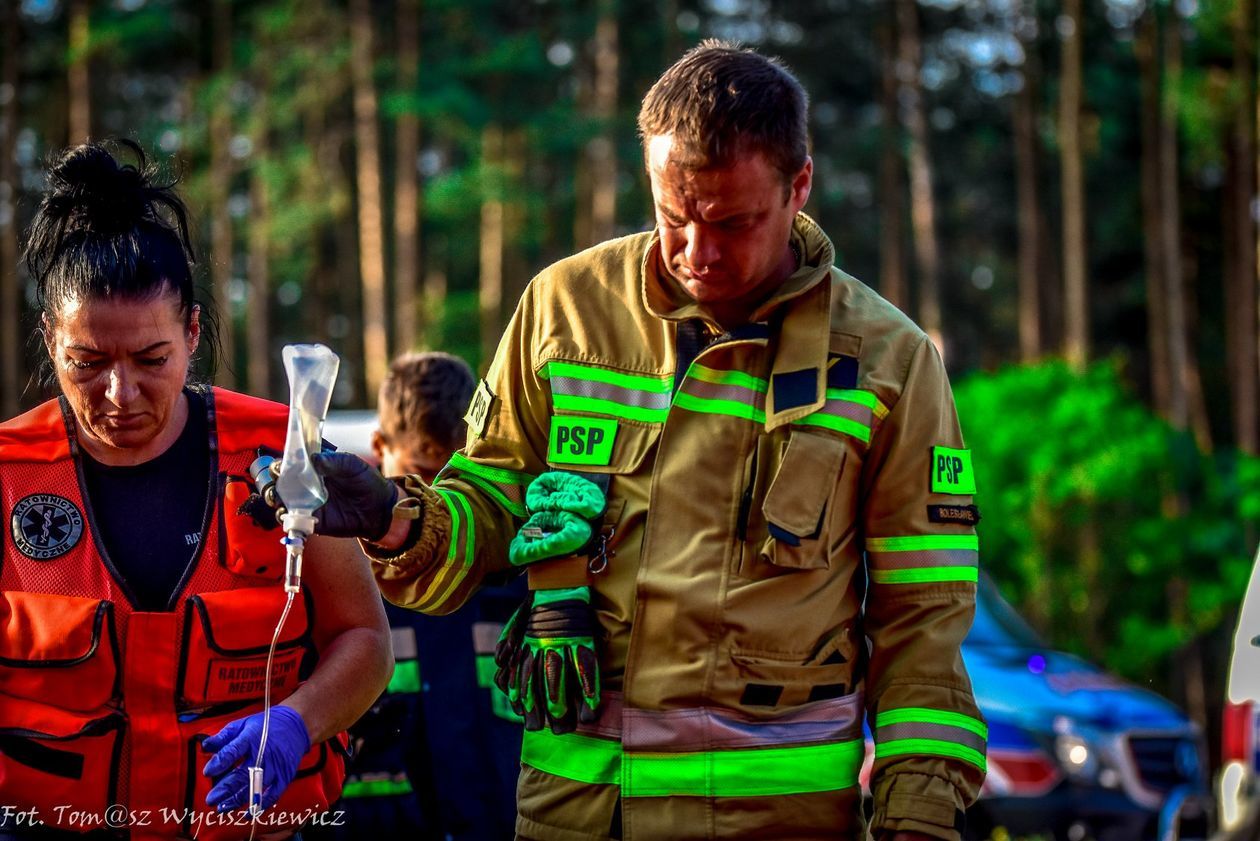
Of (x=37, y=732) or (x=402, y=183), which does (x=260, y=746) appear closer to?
(x=37, y=732)

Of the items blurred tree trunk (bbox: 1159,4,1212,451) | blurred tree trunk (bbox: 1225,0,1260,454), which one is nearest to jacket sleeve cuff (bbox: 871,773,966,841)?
blurred tree trunk (bbox: 1225,0,1260,454)

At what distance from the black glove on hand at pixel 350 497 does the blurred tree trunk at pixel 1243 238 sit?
20.2 m

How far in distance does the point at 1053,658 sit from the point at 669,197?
7.22 m

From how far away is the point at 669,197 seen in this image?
3023 millimetres

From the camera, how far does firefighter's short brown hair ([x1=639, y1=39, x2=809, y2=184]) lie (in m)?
2.95

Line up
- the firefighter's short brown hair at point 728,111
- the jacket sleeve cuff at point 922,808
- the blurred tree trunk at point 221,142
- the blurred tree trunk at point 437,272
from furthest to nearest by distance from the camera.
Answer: the blurred tree trunk at point 437,272 → the blurred tree trunk at point 221,142 → the jacket sleeve cuff at point 922,808 → the firefighter's short brown hair at point 728,111

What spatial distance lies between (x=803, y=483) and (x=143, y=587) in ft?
4.16

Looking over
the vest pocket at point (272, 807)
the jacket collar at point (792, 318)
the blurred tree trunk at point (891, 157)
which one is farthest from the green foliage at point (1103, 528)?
the blurred tree trunk at point (891, 157)

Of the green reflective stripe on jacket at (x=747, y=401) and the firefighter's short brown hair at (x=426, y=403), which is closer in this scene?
the green reflective stripe on jacket at (x=747, y=401)

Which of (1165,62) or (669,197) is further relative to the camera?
(1165,62)

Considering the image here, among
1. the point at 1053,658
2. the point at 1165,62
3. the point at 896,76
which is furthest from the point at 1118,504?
the point at 896,76

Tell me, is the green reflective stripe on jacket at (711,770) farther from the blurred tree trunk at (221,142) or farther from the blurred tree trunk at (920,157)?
the blurred tree trunk at (221,142)

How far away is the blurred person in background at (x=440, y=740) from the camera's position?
454 centimetres

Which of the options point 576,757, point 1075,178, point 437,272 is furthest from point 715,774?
point 437,272
